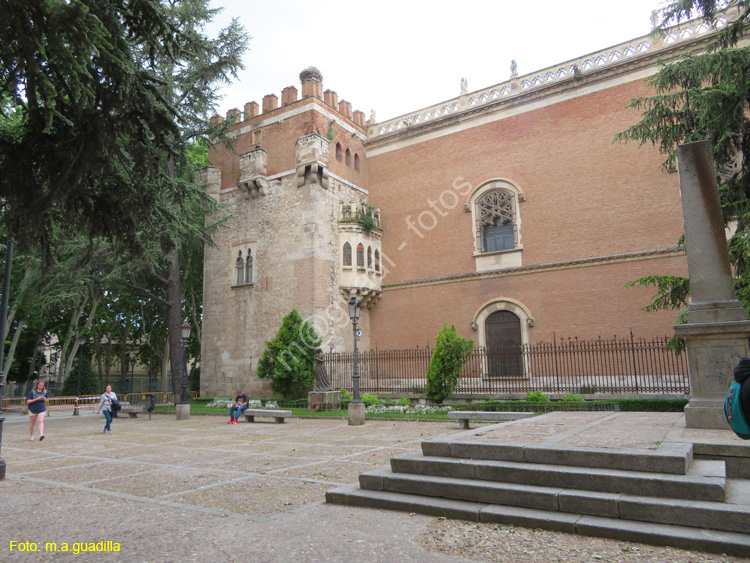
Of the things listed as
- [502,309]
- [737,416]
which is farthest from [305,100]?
[737,416]

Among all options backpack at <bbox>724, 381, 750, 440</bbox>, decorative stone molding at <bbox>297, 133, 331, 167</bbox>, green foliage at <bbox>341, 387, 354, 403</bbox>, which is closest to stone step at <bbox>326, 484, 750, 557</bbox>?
backpack at <bbox>724, 381, 750, 440</bbox>

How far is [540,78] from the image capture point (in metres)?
21.0

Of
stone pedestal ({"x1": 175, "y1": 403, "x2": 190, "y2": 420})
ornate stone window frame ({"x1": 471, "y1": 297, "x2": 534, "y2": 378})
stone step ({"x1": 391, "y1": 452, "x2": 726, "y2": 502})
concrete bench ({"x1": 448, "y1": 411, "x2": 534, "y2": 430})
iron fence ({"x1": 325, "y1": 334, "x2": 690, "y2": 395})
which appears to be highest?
ornate stone window frame ({"x1": 471, "y1": 297, "x2": 534, "y2": 378})

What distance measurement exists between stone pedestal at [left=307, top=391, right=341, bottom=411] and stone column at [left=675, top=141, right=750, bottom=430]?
12669 millimetres

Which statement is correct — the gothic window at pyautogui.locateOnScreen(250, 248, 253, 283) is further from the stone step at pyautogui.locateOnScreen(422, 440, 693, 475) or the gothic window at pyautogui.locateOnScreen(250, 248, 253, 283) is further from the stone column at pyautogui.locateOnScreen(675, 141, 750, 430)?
the stone column at pyautogui.locateOnScreen(675, 141, 750, 430)

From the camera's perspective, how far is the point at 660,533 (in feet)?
12.9

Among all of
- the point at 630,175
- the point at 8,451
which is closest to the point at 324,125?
the point at 630,175

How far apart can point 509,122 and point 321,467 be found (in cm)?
1786

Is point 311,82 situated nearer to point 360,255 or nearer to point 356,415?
point 360,255

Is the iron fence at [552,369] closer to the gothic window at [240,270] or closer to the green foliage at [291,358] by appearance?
the green foliage at [291,358]

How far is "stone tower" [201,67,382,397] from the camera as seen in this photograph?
2139 cm

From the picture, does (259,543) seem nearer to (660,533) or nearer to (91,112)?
(660,533)

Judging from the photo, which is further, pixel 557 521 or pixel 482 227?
pixel 482 227

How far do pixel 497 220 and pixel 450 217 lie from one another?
2.07 m
